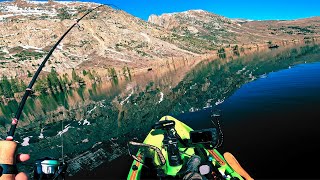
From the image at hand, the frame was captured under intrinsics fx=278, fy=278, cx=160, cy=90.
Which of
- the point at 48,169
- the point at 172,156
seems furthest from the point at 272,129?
the point at 48,169

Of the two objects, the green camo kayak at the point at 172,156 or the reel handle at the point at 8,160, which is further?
the green camo kayak at the point at 172,156

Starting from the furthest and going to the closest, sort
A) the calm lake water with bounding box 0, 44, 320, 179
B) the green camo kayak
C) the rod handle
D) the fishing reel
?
1. the calm lake water with bounding box 0, 44, 320, 179
2. the rod handle
3. the green camo kayak
4. the fishing reel

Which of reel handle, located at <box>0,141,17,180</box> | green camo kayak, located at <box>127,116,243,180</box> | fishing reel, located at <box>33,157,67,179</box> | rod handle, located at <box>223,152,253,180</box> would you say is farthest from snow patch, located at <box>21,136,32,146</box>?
reel handle, located at <box>0,141,17,180</box>

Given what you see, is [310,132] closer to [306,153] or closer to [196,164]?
[306,153]

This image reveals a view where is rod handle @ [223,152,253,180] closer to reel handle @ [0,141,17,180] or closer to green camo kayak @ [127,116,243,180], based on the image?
green camo kayak @ [127,116,243,180]

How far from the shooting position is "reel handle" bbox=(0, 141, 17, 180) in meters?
4.07

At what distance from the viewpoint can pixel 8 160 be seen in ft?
13.7

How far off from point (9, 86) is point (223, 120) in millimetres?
104516

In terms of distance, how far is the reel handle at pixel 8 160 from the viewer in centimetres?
407

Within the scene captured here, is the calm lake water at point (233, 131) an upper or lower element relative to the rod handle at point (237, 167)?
lower

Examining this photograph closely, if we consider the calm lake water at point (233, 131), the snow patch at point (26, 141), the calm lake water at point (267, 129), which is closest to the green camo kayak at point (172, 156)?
the calm lake water at point (233, 131)

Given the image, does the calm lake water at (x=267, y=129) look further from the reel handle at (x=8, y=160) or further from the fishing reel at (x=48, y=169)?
the reel handle at (x=8, y=160)

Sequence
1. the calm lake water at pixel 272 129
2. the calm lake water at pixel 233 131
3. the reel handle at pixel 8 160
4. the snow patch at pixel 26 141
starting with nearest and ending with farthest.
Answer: the reel handle at pixel 8 160 < the calm lake water at pixel 272 129 < the calm lake water at pixel 233 131 < the snow patch at pixel 26 141

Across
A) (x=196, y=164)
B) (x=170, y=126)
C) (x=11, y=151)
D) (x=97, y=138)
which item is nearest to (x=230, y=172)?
(x=170, y=126)
